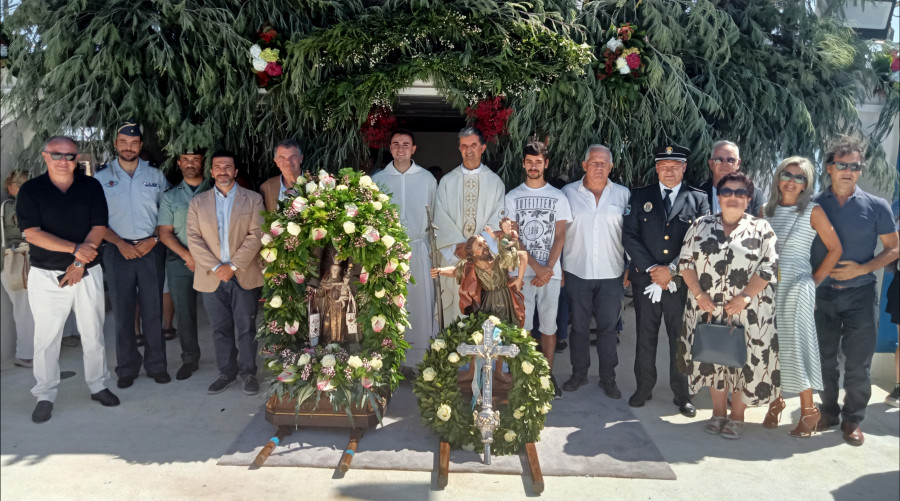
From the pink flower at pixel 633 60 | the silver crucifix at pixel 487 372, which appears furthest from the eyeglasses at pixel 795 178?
the silver crucifix at pixel 487 372

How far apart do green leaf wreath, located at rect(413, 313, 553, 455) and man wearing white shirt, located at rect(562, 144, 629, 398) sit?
1173 millimetres

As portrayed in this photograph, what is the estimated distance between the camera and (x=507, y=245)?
441 centimetres

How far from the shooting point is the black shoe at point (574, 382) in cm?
555

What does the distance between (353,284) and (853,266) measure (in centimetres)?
369

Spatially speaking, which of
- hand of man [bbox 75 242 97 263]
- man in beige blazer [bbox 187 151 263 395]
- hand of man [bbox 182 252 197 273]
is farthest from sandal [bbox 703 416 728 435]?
hand of man [bbox 75 242 97 263]

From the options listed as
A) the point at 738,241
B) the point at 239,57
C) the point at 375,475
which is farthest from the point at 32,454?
the point at 738,241

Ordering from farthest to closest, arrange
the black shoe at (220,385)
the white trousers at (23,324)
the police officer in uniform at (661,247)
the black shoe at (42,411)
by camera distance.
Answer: the white trousers at (23,324) → the black shoe at (220,385) → the police officer in uniform at (661,247) → the black shoe at (42,411)

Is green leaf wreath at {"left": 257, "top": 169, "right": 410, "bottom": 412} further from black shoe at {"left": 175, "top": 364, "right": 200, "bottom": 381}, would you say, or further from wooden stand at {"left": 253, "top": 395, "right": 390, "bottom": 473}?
black shoe at {"left": 175, "top": 364, "right": 200, "bottom": 381}

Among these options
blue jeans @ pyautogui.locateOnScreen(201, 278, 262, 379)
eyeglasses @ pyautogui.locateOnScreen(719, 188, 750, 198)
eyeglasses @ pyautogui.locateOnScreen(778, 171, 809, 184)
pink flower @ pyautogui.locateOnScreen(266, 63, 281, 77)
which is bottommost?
blue jeans @ pyautogui.locateOnScreen(201, 278, 262, 379)

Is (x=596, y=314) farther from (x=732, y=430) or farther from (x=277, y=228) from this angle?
(x=277, y=228)

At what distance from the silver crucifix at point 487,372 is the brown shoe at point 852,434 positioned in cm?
262

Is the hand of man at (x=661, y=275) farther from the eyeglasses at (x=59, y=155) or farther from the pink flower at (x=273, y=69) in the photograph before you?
the eyeglasses at (x=59, y=155)

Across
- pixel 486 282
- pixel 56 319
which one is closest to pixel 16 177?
pixel 56 319

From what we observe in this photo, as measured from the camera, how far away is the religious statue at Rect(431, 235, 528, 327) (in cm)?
447
